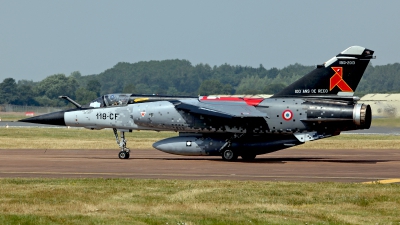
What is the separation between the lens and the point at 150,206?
14555 millimetres

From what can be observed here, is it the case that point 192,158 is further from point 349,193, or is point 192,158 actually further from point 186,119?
point 349,193

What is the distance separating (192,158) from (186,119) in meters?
2.22

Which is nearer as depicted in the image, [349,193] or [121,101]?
[349,193]

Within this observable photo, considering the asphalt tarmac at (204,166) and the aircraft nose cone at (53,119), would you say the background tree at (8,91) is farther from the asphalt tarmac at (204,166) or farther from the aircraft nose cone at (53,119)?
the aircraft nose cone at (53,119)

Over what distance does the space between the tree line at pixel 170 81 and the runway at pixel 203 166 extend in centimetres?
5979

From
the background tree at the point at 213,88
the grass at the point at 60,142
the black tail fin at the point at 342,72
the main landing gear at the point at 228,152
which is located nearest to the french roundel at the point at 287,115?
the black tail fin at the point at 342,72

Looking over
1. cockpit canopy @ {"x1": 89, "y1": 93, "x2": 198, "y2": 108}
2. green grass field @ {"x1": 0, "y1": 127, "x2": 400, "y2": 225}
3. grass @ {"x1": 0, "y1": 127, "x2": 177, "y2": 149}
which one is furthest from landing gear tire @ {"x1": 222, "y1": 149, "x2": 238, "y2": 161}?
grass @ {"x1": 0, "y1": 127, "x2": 177, "y2": 149}

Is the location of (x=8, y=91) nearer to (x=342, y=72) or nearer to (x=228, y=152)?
(x=228, y=152)

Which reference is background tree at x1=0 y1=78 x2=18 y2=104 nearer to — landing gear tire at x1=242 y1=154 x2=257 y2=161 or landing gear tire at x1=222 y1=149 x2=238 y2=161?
landing gear tire at x1=242 y1=154 x2=257 y2=161

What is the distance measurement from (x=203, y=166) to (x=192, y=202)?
396 inches

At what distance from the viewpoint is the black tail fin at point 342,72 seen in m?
26.8

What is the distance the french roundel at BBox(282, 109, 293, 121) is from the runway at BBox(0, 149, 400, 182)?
1757 mm

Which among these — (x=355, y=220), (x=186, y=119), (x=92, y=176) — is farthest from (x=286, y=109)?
(x=355, y=220)

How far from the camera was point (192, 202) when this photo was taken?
15.1 m
